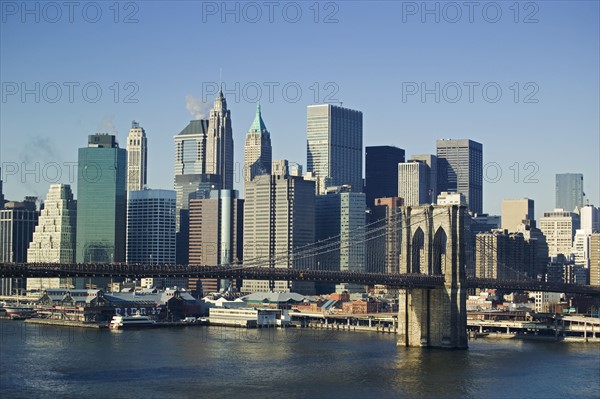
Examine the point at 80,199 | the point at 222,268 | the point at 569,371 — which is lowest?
the point at 569,371

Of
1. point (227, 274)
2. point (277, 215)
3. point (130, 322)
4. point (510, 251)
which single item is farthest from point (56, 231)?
point (227, 274)

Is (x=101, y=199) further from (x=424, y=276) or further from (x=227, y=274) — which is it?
(x=227, y=274)

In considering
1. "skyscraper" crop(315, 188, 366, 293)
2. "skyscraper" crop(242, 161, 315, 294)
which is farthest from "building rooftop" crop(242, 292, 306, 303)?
"skyscraper" crop(315, 188, 366, 293)

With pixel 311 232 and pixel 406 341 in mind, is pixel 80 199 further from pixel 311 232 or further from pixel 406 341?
pixel 406 341

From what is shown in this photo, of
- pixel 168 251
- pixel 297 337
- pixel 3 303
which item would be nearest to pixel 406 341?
pixel 297 337

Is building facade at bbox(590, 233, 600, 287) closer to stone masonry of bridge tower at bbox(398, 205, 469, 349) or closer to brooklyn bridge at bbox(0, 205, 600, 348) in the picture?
brooklyn bridge at bbox(0, 205, 600, 348)

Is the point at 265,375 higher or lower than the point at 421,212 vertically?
lower

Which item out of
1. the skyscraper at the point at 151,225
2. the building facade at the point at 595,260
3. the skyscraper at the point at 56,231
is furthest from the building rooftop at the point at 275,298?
the skyscraper at the point at 151,225
